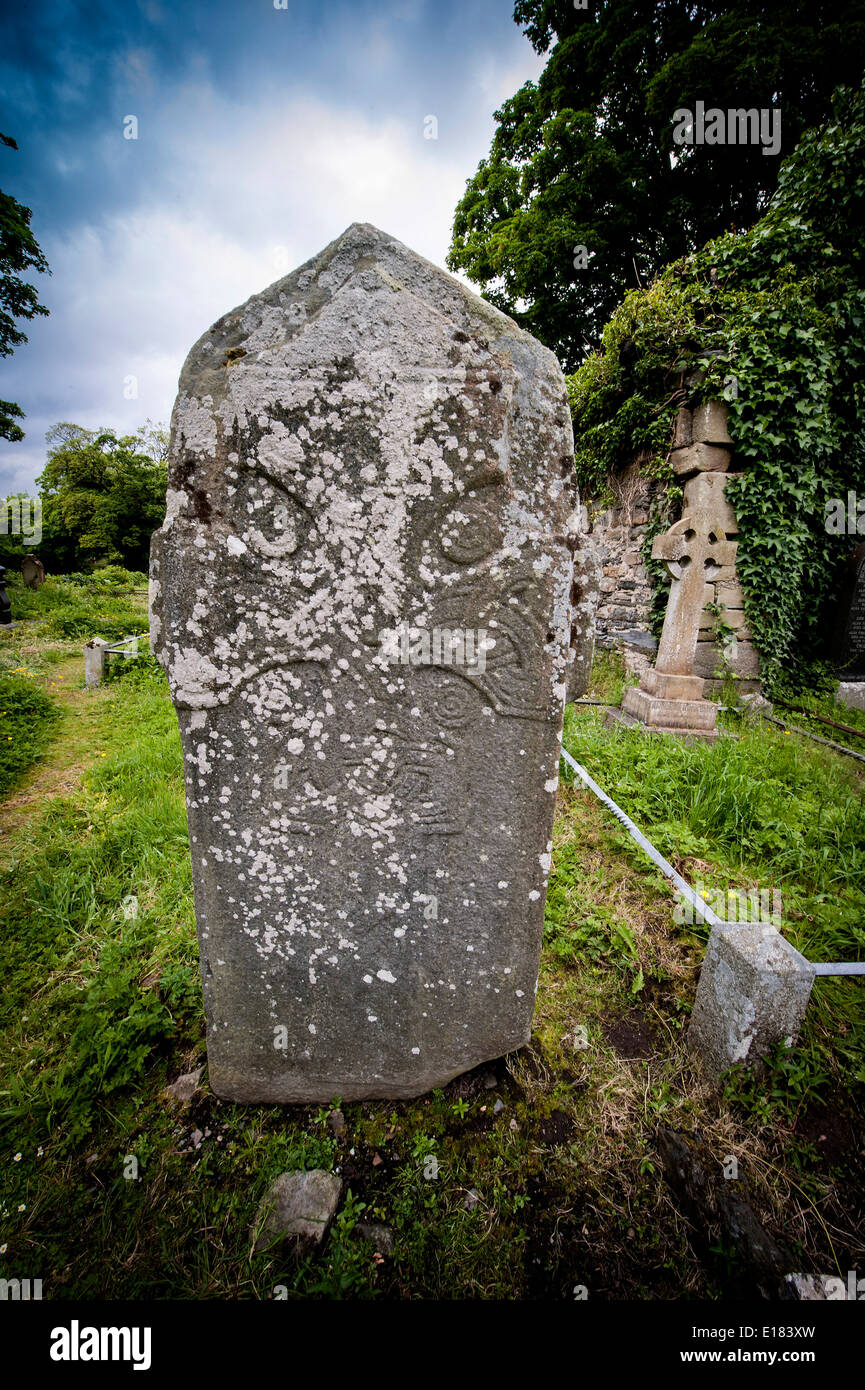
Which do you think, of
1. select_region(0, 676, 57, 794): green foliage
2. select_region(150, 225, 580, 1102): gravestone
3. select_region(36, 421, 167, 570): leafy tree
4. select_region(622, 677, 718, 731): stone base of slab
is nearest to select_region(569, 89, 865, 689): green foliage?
select_region(622, 677, 718, 731): stone base of slab

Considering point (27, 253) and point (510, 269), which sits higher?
point (27, 253)

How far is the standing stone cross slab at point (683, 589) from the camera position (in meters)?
5.09

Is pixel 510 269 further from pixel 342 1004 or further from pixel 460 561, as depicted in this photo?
pixel 342 1004

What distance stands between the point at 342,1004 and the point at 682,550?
5.13 meters

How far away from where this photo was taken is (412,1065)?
5.76ft

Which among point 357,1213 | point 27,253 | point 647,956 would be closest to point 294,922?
point 357,1213

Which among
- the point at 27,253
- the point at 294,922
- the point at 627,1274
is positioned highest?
A: the point at 27,253

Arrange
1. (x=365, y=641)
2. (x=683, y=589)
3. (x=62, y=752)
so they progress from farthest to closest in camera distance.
A: (x=683, y=589)
(x=62, y=752)
(x=365, y=641)

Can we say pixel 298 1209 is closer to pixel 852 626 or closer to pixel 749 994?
pixel 749 994

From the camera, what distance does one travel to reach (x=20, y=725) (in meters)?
5.03

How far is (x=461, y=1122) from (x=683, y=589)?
4.96m

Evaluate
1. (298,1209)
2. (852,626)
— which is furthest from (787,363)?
(298,1209)

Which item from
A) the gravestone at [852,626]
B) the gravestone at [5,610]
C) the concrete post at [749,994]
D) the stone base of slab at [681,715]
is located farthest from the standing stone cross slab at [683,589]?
the gravestone at [5,610]

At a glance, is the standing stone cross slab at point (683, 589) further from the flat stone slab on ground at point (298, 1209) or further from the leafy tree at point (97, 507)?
the leafy tree at point (97, 507)
